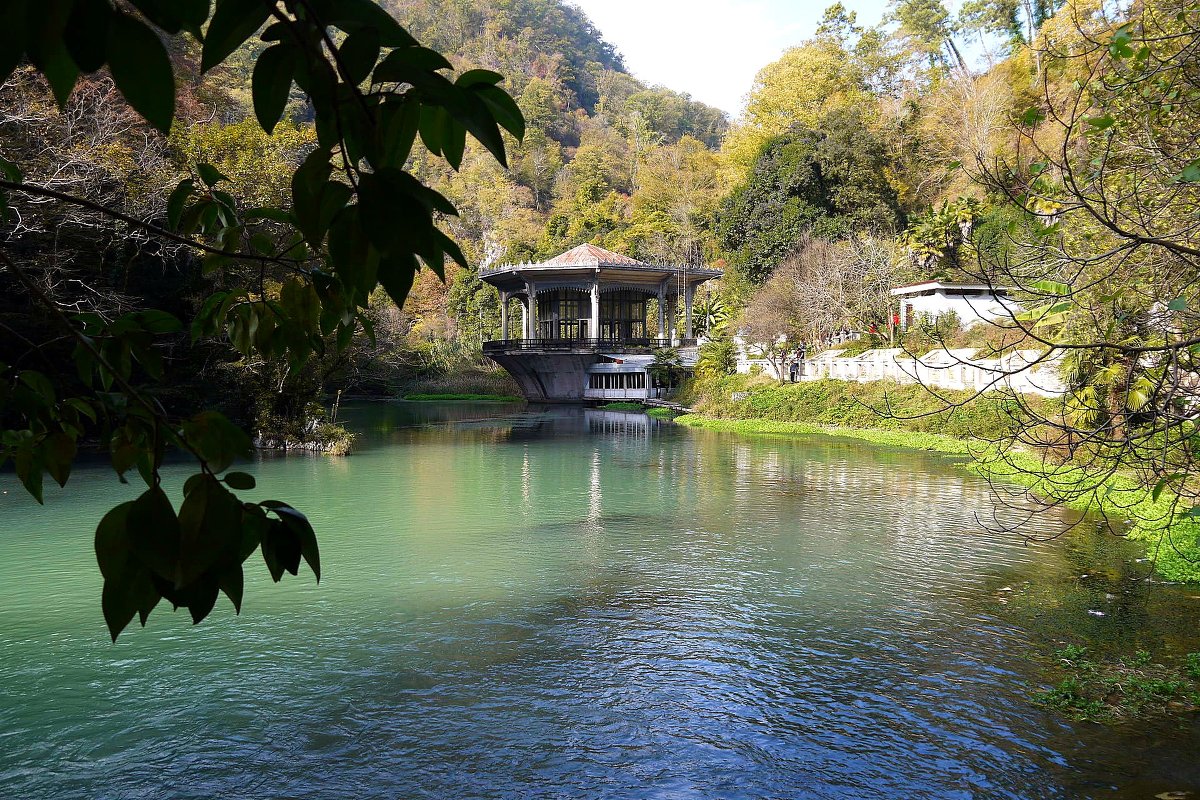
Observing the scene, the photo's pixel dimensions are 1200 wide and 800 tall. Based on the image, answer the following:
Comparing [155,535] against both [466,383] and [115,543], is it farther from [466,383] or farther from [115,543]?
[466,383]

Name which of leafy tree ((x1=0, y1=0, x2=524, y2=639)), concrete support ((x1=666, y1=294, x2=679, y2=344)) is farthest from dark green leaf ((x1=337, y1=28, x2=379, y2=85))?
concrete support ((x1=666, y1=294, x2=679, y2=344))

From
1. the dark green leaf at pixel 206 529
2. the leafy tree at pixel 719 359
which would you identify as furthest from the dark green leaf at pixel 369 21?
the leafy tree at pixel 719 359

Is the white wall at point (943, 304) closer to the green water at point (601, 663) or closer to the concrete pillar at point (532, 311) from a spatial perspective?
the concrete pillar at point (532, 311)

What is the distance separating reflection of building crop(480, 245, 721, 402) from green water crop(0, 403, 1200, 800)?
79.1 ft

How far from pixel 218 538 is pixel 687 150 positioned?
190 ft

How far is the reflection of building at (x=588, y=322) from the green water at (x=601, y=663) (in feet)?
79.1

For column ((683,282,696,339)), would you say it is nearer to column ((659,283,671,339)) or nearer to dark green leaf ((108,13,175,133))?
column ((659,283,671,339))

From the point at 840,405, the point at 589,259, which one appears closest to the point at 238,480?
the point at 840,405

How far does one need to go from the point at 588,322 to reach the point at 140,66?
37.8 m

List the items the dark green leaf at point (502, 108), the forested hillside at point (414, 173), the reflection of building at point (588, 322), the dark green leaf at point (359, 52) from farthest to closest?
1. the reflection of building at point (588, 322)
2. the forested hillside at point (414, 173)
3. the dark green leaf at point (502, 108)
4. the dark green leaf at point (359, 52)

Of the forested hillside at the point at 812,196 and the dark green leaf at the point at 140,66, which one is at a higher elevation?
the forested hillside at the point at 812,196

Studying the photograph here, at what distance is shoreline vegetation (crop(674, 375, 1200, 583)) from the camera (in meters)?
11.8

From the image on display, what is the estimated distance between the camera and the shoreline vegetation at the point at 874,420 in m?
11.8

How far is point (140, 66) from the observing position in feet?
2.47
